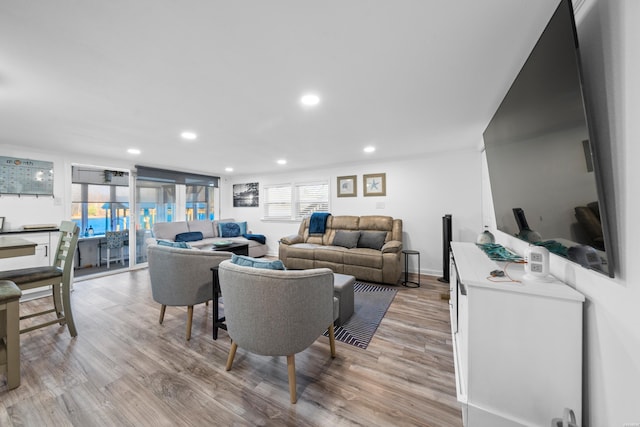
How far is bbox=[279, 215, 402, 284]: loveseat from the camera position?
376 centimetres

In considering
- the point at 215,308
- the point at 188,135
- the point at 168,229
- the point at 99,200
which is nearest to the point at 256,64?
the point at 188,135

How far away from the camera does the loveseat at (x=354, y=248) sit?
3760 mm

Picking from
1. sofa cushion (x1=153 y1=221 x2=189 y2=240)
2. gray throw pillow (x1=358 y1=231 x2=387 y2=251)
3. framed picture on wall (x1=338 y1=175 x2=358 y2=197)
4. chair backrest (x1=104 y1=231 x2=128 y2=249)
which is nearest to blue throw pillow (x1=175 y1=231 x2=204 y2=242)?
sofa cushion (x1=153 y1=221 x2=189 y2=240)

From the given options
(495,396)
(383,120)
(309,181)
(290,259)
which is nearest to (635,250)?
(495,396)

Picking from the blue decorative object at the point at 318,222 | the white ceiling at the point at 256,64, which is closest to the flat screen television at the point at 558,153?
the white ceiling at the point at 256,64

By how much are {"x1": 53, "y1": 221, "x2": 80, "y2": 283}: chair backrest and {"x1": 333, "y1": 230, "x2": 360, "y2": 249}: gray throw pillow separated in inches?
142

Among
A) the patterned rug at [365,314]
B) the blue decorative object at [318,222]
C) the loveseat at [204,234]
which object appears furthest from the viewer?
the blue decorative object at [318,222]

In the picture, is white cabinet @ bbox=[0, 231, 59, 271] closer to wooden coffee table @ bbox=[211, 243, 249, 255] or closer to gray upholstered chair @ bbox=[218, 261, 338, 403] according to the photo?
wooden coffee table @ bbox=[211, 243, 249, 255]

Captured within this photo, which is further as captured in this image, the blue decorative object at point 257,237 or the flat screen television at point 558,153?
the blue decorative object at point 257,237

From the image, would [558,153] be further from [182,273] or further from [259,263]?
[182,273]

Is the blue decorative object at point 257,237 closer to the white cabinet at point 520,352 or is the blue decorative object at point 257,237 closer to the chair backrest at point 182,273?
the chair backrest at point 182,273

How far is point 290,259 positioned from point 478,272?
3.67 metres

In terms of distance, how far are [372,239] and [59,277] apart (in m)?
4.09

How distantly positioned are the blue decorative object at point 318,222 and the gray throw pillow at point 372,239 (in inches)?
37.4
